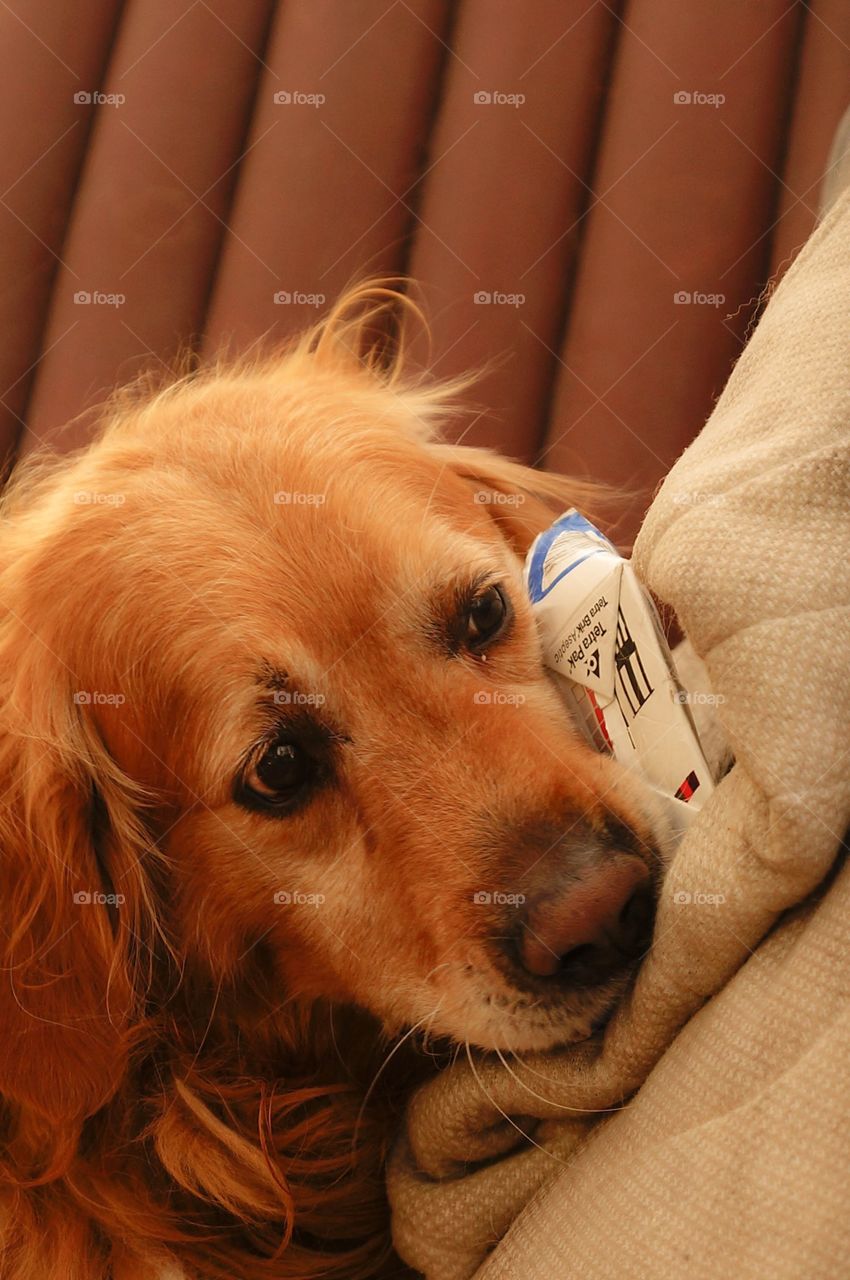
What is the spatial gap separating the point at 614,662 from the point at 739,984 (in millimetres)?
353

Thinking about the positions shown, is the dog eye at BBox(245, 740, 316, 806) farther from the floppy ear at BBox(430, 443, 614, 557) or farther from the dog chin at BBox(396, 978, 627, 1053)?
the floppy ear at BBox(430, 443, 614, 557)

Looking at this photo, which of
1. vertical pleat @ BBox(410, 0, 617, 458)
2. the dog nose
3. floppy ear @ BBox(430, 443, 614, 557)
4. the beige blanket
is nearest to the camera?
the beige blanket

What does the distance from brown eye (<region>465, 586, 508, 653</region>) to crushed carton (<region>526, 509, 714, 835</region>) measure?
49 millimetres

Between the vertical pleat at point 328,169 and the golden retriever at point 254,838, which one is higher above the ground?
the vertical pleat at point 328,169

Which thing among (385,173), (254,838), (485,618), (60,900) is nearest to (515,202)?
(385,173)

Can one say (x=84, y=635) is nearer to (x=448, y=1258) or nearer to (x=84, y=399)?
(x=448, y=1258)

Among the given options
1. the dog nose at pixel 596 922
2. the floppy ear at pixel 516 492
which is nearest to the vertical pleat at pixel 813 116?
the floppy ear at pixel 516 492

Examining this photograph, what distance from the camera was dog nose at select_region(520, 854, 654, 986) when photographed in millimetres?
861

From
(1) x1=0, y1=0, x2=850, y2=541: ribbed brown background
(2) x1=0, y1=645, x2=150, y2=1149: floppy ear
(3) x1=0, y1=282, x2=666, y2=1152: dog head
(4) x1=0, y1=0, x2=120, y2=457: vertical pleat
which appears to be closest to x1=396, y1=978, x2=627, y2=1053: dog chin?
(3) x1=0, y1=282, x2=666, y2=1152: dog head

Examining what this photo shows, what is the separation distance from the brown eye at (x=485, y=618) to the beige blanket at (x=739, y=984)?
0.28m

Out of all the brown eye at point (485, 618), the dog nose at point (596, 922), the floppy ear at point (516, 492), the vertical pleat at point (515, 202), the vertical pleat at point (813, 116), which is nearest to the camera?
the dog nose at point (596, 922)

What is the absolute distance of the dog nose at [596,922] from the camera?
0.86 metres

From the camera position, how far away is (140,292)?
6.15ft

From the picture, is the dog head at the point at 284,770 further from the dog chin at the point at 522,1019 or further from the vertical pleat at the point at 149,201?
the vertical pleat at the point at 149,201
